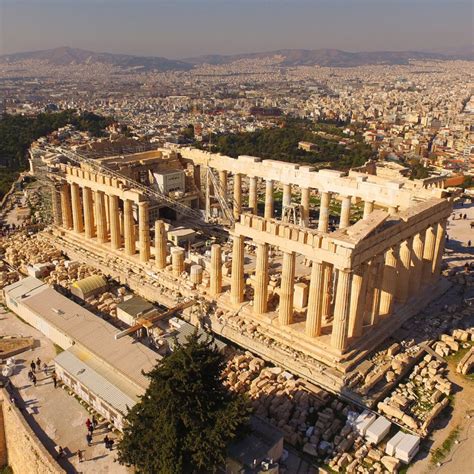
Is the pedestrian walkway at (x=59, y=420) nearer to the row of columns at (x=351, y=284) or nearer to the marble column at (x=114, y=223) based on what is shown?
the row of columns at (x=351, y=284)

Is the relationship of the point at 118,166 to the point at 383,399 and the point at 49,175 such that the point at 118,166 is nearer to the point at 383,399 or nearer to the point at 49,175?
the point at 49,175

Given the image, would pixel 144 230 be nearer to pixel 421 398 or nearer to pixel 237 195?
pixel 237 195

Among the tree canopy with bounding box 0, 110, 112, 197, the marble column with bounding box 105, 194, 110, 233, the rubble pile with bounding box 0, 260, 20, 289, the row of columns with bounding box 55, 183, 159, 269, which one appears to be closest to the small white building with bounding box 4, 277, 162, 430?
the rubble pile with bounding box 0, 260, 20, 289

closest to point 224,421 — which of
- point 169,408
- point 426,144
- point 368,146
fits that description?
point 169,408

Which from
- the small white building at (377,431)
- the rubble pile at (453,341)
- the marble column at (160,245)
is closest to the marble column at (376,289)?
the rubble pile at (453,341)

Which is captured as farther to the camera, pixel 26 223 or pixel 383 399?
pixel 26 223
